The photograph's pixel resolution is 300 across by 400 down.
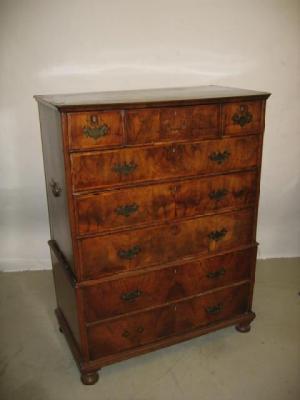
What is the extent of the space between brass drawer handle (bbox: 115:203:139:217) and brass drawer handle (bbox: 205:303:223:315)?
0.80 metres

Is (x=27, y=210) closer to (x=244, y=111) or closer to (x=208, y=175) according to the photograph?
(x=208, y=175)

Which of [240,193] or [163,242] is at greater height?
[240,193]

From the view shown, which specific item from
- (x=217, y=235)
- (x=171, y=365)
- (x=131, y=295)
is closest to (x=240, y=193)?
(x=217, y=235)

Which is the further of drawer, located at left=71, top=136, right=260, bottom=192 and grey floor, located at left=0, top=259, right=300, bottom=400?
grey floor, located at left=0, top=259, right=300, bottom=400

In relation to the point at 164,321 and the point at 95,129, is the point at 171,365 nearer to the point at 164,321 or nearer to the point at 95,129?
the point at 164,321

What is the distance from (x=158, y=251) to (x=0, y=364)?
3.56 feet

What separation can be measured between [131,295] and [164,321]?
28 cm

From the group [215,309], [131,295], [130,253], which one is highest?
[130,253]

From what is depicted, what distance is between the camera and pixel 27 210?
2838 mm

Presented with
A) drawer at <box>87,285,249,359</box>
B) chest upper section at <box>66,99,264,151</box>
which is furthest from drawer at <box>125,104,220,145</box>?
drawer at <box>87,285,249,359</box>

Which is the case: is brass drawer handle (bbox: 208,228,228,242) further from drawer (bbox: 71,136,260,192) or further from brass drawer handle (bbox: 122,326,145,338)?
brass drawer handle (bbox: 122,326,145,338)

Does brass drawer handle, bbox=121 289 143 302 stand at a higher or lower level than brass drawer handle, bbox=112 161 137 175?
lower

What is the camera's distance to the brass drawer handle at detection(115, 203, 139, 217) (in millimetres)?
1791

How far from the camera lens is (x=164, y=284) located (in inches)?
80.0
